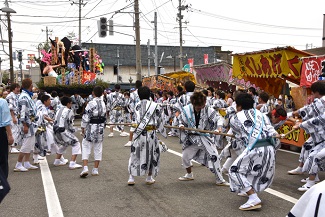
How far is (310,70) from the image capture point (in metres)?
9.57

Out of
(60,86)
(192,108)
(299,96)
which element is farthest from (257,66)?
(60,86)

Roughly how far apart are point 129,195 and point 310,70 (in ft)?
20.0

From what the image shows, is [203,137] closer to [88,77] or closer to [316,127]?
[316,127]

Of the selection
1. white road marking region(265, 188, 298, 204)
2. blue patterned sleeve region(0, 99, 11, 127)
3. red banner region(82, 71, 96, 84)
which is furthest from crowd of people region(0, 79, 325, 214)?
red banner region(82, 71, 96, 84)

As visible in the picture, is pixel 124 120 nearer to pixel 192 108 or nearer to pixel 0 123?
pixel 192 108

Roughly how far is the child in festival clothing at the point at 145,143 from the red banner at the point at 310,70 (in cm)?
493

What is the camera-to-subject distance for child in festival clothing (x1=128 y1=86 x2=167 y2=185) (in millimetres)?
6375

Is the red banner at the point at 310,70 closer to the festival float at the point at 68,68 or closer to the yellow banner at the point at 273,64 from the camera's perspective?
the yellow banner at the point at 273,64

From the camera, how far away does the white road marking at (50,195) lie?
514 centimetres

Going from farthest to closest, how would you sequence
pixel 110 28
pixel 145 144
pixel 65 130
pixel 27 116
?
1. pixel 110 28
2. pixel 65 130
3. pixel 27 116
4. pixel 145 144

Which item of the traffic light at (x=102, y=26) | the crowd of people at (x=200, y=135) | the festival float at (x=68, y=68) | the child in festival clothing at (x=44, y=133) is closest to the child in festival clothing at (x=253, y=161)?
the crowd of people at (x=200, y=135)

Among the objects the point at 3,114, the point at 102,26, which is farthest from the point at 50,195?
the point at 102,26

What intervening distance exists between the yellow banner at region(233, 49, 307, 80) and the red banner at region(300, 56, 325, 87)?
0.47 meters

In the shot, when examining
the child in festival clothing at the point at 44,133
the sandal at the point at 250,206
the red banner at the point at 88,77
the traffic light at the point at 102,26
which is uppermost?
the traffic light at the point at 102,26
